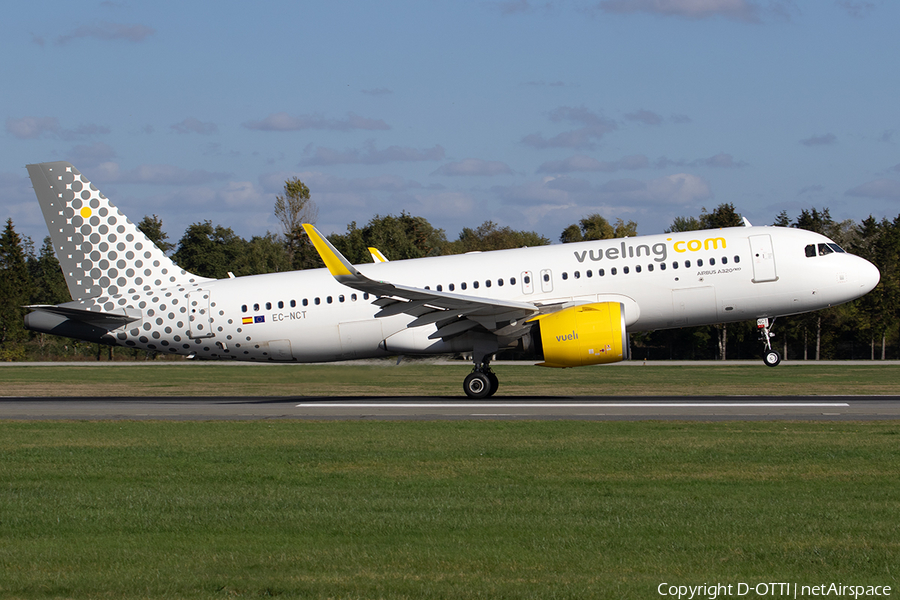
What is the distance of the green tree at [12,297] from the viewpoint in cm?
8000

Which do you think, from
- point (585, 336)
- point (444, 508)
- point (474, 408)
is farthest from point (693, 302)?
point (444, 508)

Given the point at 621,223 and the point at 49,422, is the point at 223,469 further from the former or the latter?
the point at 621,223

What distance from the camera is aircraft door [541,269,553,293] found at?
26808 millimetres

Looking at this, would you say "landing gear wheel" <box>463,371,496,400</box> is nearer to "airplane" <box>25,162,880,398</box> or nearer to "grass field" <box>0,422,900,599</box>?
"airplane" <box>25,162,880,398</box>

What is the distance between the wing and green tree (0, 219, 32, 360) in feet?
193

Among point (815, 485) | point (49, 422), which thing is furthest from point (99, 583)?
point (49, 422)

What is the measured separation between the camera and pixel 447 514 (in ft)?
34.6

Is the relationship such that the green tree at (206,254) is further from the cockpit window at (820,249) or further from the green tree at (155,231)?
the cockpit window at (820,249)

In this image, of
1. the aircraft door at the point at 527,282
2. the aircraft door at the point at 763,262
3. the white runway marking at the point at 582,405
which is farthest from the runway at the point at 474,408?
the aircraft door at the point at 763,262

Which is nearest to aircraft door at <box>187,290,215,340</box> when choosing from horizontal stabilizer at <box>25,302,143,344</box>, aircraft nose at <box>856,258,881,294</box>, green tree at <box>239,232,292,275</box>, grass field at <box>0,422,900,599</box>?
horizontal stabilizer at <box>25,302,143,344</box>

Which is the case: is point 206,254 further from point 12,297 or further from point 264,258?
point 12,297

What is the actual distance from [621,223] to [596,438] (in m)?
87.0

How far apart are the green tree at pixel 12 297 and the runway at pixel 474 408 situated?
54.4m

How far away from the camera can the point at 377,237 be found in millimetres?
91688
